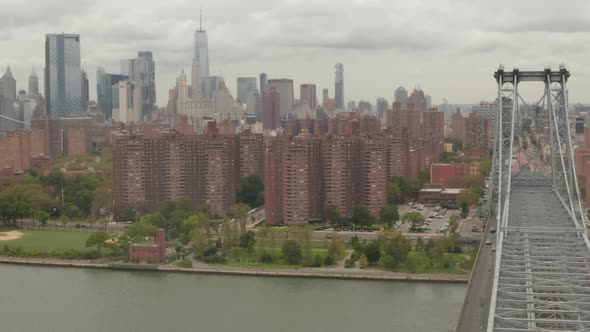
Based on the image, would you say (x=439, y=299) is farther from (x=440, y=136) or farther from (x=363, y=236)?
(x=440, y=136)

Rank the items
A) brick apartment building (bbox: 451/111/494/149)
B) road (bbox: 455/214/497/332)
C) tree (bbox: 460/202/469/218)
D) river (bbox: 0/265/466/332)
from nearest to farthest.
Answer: road (bbox: 455/214/497/332) → river (bbox: 0/265/466/332) → tree (bbox: 460/202/469/218) → brick apartment building (bbox: 451/111/494/149)

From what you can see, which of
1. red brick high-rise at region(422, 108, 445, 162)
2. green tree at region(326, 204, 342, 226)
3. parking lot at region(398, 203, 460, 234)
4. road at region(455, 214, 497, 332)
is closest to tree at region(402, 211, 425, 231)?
parking lot at region(398, 203, 460, 234)

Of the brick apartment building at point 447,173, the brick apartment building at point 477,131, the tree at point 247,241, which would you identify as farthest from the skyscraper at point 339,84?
the tree at point 247,241

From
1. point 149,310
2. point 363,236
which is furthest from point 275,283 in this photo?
point 363,236

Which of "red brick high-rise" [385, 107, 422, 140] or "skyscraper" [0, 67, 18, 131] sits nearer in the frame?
"red brick high-rise" [385, 107, 422, 140]

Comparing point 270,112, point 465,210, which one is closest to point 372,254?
point 465,210

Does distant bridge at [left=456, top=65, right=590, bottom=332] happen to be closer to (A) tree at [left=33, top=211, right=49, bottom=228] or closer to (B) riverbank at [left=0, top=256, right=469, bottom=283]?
(B) riverbank at [left=0, top=256, right=469, bottom=283]
